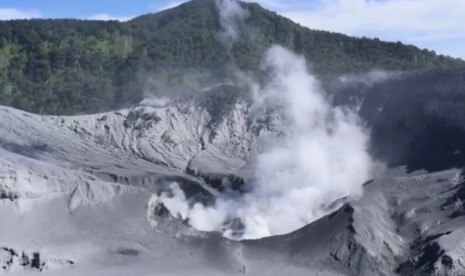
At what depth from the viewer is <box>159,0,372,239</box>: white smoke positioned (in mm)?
48156

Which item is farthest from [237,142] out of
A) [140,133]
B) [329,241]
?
[329,241]

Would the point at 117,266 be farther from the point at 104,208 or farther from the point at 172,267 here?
the point at 104,208

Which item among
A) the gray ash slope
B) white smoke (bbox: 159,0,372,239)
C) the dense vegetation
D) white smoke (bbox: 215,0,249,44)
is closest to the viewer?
the gray ash slope

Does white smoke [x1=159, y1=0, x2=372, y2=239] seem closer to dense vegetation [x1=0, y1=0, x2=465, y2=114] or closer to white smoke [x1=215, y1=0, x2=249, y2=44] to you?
dense vegetation [x1=0, y1=0, x2=465, y2=114]

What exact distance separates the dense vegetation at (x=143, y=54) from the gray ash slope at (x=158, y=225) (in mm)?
20865

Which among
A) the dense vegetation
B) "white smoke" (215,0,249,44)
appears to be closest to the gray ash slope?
the dense vegetation

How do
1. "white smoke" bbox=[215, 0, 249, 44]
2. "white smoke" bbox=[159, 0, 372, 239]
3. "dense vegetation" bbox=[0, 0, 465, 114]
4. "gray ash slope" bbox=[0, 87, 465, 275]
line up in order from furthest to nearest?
"white smoke" bbox=[215, 0, 249, 44] < "dense vegetation" bbox=[0, 0, 465, 114] < "white smoke" bbox=[159, 0, 372, 239] < "gray ash slope" bbox=[0, 87, 465, 275]

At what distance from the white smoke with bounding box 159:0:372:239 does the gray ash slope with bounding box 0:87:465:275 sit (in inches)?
70.9

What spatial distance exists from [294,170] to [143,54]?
39.1 meters

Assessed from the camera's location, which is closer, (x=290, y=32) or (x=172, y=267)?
(x=172, y=267)

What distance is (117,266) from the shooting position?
40219mm

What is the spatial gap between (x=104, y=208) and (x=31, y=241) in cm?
507

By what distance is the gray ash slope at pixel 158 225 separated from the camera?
132ft

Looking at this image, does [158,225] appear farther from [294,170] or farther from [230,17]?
[230,17]
